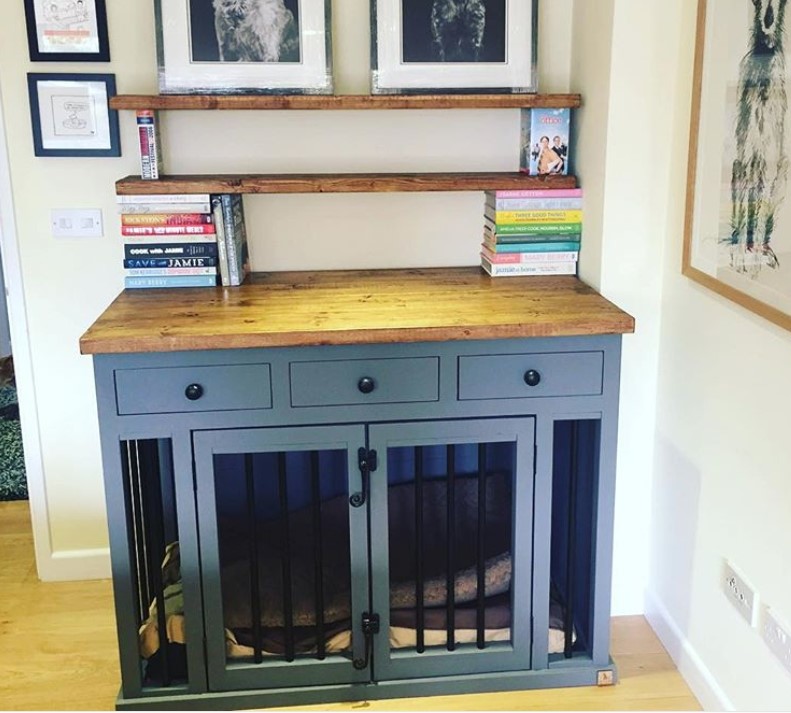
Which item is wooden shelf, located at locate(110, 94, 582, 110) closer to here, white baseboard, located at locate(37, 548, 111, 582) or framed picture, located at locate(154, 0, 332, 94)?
framed picture, located at locate(154, 0, 332, 94)

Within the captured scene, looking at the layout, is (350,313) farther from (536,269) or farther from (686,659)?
(686,659)

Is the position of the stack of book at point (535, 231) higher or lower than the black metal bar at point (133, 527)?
higher

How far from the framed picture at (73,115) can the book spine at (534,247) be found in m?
1.12

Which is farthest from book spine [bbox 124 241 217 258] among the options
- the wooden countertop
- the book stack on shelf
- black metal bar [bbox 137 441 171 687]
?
black metal bar [bbox 137 441 171 687]

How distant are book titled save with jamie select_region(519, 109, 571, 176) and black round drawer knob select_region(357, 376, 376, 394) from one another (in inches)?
33.7

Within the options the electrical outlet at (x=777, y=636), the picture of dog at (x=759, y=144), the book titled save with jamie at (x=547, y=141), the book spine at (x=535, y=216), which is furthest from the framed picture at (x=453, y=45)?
the electrical outlet at (x=777, y=636)

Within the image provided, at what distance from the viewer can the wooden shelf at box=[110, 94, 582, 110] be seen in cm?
239

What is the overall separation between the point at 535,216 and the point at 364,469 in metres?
0.88

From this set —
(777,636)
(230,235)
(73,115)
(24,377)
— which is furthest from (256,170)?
(777,636)

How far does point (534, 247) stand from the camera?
2.54m

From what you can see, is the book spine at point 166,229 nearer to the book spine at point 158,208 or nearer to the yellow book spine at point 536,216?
the book spine at point 158,208

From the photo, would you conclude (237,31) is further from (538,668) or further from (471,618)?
(538,668)

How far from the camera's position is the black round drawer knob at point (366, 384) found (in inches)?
82.8

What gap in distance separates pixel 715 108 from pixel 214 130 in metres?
1.36
